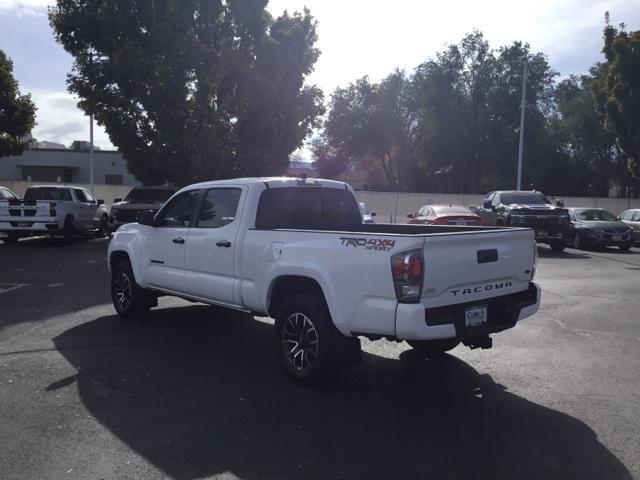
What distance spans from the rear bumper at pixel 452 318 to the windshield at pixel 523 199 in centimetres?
1454

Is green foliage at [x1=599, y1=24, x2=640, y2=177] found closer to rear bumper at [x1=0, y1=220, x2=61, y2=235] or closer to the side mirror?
rear bumper at [x1=0, y1=220, x2=61, y2=235]

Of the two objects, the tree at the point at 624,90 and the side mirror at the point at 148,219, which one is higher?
the tree at the point at 624,90

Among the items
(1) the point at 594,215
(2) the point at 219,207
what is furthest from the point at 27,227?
(1) the point at 594,215

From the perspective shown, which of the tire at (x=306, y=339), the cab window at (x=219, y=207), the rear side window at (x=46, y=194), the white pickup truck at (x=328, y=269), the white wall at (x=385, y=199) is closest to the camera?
the white pickup truck at (x=328, y=269)

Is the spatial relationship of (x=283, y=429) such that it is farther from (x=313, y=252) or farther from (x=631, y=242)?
(x=631, y=242)

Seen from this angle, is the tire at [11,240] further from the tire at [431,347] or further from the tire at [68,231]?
the tire at [431,347]

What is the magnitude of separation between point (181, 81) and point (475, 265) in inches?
704

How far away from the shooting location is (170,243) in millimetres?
6859

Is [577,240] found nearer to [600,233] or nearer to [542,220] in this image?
[600,233]

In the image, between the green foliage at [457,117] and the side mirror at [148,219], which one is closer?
the side mirror at [148,219]

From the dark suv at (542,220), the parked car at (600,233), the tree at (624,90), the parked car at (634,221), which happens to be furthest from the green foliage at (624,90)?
the dark suv at (542,220)

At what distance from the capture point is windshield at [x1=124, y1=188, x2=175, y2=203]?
18.7 meters

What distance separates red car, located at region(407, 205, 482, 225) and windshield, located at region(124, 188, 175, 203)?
833 cm

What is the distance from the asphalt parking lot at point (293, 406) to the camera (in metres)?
3.68
